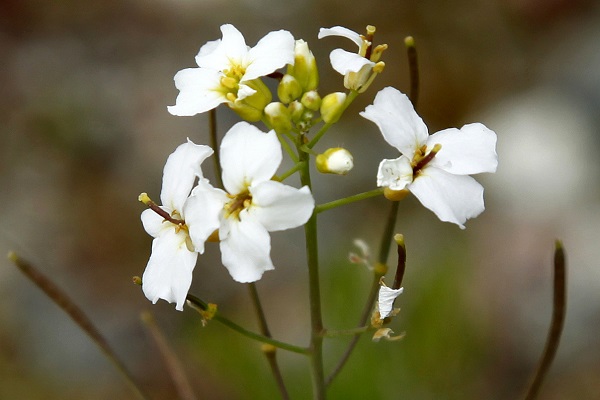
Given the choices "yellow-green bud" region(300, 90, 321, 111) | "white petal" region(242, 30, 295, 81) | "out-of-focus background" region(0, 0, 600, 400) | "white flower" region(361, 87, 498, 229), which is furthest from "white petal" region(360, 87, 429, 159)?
"out-of-focus background" region(0, 0, 600, 400)

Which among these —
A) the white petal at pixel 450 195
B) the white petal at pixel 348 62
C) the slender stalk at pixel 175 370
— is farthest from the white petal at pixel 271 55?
the slender stalk at pixel 175 370

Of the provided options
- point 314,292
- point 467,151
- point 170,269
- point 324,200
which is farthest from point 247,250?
point 324,200

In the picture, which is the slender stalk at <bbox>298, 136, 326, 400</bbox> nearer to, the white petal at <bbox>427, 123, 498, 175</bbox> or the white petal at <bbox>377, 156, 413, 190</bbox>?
the white petal at <bbox>377, 156, 413, 190</bbox>

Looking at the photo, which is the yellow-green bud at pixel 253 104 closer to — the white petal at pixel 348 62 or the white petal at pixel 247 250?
the white petal at pixel 348 62

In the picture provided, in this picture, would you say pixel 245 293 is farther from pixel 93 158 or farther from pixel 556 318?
pixel 556 318

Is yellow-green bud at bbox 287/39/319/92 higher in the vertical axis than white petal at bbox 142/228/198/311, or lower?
higher

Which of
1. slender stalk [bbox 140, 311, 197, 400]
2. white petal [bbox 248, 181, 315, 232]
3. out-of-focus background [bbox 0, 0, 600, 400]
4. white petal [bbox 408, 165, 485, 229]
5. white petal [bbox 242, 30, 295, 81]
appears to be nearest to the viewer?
white petal [bbox 248, 181, 315, 232]

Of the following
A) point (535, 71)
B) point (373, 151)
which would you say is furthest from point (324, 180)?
point (535, 71)
